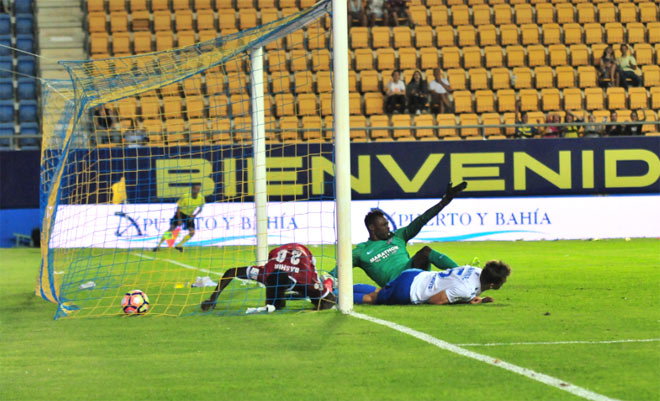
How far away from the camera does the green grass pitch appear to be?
215 inches

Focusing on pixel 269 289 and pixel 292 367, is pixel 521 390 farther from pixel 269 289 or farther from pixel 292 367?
pixel 269 289

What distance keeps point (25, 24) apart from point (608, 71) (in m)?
16.3

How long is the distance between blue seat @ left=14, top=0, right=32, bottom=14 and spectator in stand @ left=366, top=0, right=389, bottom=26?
9.77 meters

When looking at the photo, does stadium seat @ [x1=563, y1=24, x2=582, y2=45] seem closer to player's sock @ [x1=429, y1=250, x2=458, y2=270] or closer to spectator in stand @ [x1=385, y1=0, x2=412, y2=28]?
spectator in stand @ [x1=385, y1=0, x2=412, y2=28]

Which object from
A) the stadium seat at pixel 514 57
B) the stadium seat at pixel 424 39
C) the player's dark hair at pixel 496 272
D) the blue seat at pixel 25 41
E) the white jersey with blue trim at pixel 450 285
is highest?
the blue seat at pixel 25 41

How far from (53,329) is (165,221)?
39.0 ft

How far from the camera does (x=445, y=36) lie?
82.2ft

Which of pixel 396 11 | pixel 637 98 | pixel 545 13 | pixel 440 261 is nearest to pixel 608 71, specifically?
Answer: pixel 637 98

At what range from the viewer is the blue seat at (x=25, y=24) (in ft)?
84.7

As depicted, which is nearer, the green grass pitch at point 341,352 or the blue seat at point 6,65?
the green grass pitch at point 341,352

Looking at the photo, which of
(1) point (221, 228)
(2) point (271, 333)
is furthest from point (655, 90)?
(2) point (271, 333)

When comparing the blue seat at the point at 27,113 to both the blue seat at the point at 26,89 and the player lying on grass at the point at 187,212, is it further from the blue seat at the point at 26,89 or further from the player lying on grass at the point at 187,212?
the player lying on grass at the point at 187,212

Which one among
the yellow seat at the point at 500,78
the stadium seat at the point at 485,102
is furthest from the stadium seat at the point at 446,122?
the yellow seat at the point at 500,78

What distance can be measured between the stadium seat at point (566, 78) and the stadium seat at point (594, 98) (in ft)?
2.19
